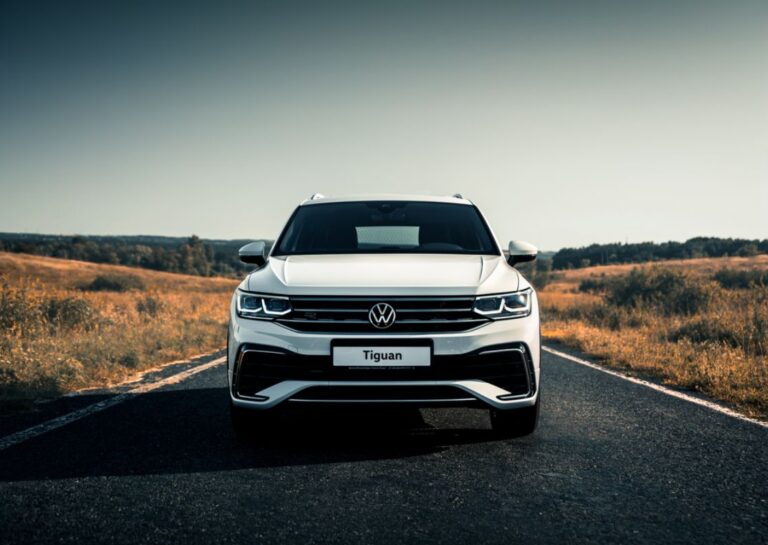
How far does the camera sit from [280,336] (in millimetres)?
4086

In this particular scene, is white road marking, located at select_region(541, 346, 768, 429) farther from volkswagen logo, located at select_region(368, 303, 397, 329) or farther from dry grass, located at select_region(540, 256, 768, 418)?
volkswagen logo, located at select_region(368, 303, 397, 329)

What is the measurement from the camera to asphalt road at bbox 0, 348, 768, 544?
2984mm

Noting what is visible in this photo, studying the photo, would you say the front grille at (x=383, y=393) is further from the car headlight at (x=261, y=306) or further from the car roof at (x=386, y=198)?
the car roof at (x=386, y=198)

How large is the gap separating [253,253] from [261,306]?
3.44ft

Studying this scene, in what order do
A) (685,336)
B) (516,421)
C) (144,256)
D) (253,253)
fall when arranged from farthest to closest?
1. (144,256)
2. (685,336)
3. (253,253)
4. (516,421)

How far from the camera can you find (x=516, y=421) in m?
4.53

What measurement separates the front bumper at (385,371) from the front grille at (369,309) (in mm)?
53

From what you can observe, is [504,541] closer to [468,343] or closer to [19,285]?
[468,343]

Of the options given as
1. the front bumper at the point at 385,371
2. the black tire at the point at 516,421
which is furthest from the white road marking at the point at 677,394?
the front bumper at the point at 385,371

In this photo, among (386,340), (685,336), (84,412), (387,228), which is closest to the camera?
(386,340)

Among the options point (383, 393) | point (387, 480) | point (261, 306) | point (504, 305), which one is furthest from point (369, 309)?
point (387, 480)

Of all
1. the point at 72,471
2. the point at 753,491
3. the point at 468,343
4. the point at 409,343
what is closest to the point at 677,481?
the point at 753,491

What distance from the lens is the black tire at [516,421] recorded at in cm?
445

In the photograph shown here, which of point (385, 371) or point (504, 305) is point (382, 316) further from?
point (504, 305)
